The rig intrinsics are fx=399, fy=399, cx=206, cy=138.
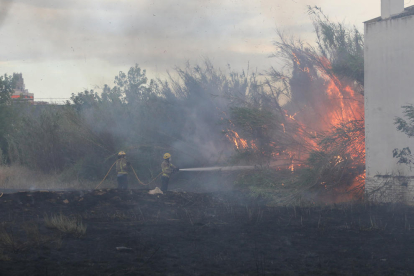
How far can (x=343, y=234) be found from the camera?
7.66 meters

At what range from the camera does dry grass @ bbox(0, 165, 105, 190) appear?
679 inches

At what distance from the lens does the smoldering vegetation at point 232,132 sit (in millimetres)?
12594

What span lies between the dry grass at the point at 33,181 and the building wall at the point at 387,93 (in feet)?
35.3

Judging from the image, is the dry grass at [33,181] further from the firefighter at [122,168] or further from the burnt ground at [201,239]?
the burnt ground at [201,239]

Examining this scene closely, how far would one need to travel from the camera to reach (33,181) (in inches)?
723

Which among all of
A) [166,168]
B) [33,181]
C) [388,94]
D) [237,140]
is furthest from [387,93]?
[33,181]

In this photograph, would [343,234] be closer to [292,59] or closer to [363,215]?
[363,215]

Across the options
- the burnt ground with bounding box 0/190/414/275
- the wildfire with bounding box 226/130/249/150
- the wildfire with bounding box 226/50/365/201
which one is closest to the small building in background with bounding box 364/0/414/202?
the burnt ground with bounding box 0/190/414/275

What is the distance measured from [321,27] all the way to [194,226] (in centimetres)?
973

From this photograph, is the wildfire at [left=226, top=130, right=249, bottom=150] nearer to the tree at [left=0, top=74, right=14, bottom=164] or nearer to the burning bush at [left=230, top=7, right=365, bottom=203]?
the burning bush at [left=230, top=7, right=365, bottom=203]

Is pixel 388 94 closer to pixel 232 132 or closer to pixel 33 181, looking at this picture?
pixel 232 132

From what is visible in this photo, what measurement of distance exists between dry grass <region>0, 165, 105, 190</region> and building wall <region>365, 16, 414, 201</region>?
424 inches

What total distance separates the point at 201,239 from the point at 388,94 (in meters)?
6.96

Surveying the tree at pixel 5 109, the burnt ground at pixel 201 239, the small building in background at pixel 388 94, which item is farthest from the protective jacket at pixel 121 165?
the tree at pixel 5 109
